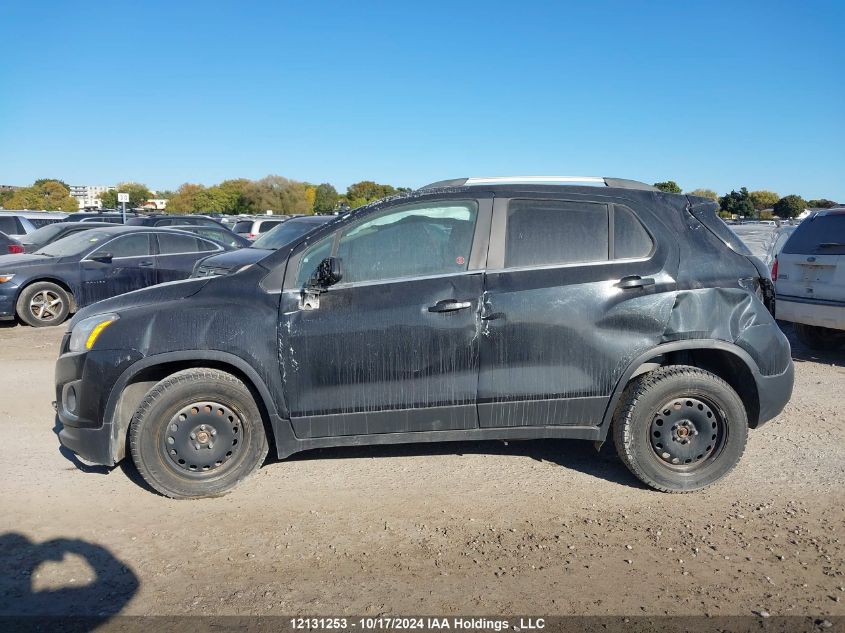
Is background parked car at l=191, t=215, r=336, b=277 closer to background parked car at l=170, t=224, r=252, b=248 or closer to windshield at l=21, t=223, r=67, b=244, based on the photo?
background parked car at l=170, t=224, r=252, b=248

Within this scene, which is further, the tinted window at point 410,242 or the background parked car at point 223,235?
the background parked car at point 223,235

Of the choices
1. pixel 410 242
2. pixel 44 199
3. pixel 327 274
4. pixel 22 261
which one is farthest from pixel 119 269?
pixel 44 199

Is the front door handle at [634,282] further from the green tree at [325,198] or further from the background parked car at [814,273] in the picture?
the green tree at [325,198]

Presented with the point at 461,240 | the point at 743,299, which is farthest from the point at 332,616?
the point at 743,299

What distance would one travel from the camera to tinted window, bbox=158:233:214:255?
11.5 m

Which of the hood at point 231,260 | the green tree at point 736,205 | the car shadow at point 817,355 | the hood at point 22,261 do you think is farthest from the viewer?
the green tree at point 736,205

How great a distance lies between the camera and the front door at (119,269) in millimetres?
10781

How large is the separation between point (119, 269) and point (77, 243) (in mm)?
981

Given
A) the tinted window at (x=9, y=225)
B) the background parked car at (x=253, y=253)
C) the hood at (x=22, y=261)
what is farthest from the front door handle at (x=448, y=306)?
the tinted window at (x=9, y=225)

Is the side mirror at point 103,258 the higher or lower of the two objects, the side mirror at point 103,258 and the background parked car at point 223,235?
the lower

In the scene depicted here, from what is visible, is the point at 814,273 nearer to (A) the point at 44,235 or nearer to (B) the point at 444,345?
(B) the point at 444,345

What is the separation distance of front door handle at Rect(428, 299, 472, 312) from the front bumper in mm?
1805

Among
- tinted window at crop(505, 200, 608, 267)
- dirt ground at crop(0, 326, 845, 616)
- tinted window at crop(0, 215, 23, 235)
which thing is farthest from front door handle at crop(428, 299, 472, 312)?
tinted window at crop(0, 215, 23, 235)

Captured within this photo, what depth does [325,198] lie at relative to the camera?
77.4 m
